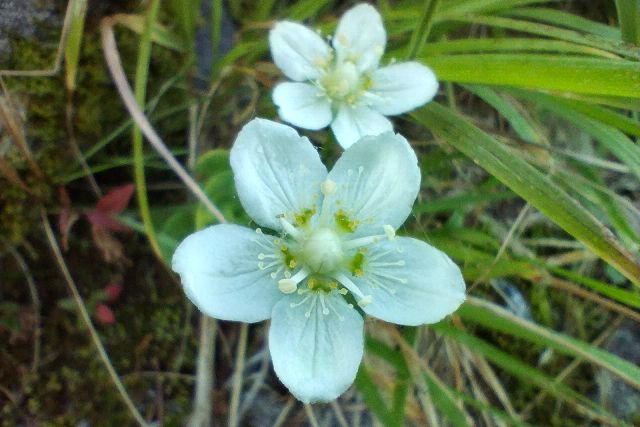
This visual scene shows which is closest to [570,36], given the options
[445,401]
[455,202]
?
[455,202]

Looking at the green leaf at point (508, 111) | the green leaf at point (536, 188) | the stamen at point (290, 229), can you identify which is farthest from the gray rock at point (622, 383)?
the stamen at point (290, 229)

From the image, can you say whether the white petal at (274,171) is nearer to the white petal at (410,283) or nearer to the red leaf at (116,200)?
the white petal at (410,283)

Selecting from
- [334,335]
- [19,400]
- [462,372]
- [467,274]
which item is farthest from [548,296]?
[19,400]

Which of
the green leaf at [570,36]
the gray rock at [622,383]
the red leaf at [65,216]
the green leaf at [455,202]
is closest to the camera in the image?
the green leaf at [570,36]

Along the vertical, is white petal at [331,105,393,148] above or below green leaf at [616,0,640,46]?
below

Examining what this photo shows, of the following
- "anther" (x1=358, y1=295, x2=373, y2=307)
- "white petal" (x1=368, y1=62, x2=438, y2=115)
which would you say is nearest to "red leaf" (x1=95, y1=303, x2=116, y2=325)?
"anther" (x1=358, y1=295, x2=373, y2=307)

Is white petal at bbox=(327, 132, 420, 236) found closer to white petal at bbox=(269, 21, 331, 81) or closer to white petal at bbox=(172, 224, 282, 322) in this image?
white petal at bbox=(172, 224, 282, 322)
